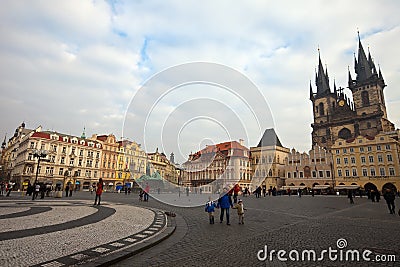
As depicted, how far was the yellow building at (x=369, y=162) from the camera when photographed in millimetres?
54531

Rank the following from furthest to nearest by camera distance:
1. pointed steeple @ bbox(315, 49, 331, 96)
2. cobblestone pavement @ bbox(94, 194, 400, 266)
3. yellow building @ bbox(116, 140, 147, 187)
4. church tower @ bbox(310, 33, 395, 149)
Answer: pointed steeple @ bbox(315, 49, 331, 96), church tower @ bbox(310, 33, 395, 149), yellow building @ bbox(116, 140, 147, 187), cobblestone pavement @ bbox(94, 194, 400, 266)

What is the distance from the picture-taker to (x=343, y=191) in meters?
57.7

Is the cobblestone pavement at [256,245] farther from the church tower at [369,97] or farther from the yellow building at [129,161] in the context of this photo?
the church tower at [369,97]

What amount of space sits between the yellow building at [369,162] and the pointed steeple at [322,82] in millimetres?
36226

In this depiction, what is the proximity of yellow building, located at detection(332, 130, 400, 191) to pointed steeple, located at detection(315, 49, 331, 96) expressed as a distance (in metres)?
36.2

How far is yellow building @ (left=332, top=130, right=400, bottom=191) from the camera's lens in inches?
2147

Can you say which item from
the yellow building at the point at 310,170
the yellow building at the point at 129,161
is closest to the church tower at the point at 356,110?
the yellow building at the point at 310,170

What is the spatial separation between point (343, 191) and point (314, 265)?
61652 millimetres

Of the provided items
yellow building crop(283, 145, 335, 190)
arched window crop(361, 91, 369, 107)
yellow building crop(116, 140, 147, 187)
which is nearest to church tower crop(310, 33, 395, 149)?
arched window crop(361, 91, 369, 107)

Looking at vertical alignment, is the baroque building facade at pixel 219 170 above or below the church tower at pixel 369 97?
below

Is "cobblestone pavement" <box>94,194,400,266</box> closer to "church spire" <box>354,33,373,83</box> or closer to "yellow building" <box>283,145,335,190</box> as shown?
"yellow building" <box>283,145,335,190</box>

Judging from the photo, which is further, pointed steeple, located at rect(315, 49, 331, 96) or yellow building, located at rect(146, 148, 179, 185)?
pointed steeple, located at rect(315, 49, 331, 96)

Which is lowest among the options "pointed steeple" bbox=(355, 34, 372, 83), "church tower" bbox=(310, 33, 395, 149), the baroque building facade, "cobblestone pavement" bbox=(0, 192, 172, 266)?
"cobblestone pavement" bbox=(0, 192, 172, 266)

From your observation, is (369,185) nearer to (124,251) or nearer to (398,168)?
(398,168)
